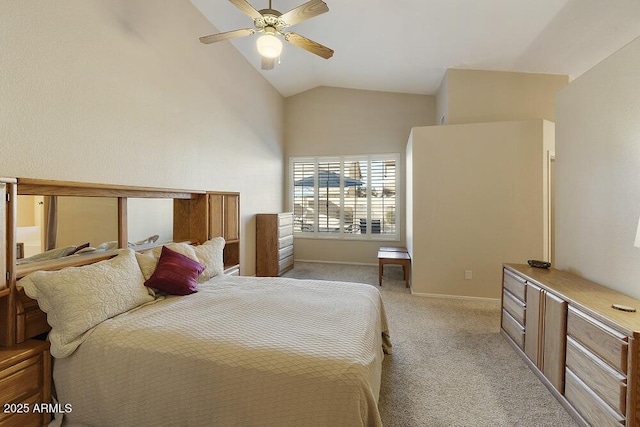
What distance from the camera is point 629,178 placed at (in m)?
1.99

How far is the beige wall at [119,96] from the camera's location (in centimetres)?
189

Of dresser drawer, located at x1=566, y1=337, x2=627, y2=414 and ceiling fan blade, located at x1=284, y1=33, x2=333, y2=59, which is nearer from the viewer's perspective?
dresser drawer, located at x1=566, y1=337, x2=627, y2=414

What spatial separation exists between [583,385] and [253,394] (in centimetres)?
201

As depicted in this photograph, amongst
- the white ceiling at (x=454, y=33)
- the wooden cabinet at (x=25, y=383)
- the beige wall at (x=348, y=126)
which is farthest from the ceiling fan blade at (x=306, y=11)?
the beige wall at (x=348, y=126)

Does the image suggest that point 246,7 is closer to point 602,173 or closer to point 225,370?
point 225,370

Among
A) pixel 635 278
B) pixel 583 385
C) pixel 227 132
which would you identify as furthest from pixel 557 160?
pixel 227 132

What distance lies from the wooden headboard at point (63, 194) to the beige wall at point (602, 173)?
376 centimetres

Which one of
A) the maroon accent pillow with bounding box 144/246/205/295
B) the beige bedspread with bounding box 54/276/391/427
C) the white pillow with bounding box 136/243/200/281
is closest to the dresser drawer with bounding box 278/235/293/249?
the white pillow with bounding box 136/243/200/281

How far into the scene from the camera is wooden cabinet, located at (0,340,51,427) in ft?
4.97

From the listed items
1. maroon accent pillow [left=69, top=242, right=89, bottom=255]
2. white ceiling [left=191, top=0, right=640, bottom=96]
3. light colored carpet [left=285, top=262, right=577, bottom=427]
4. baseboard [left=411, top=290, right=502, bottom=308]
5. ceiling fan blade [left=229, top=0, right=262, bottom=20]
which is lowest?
light colored carpet [left=285, top=262, right=577, bottom=427]

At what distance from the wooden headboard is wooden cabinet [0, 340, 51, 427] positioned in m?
0.14

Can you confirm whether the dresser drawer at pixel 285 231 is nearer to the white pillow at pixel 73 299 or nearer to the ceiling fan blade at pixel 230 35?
the ceiling fan blade at pixel 230 35

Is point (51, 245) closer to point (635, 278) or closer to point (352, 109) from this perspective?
point (635, 278)

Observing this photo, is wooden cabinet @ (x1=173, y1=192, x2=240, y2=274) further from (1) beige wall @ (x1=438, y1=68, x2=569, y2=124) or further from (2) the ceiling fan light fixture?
(1) beige wall @ (x1=438, y1=68, x2=569, y2=124)
